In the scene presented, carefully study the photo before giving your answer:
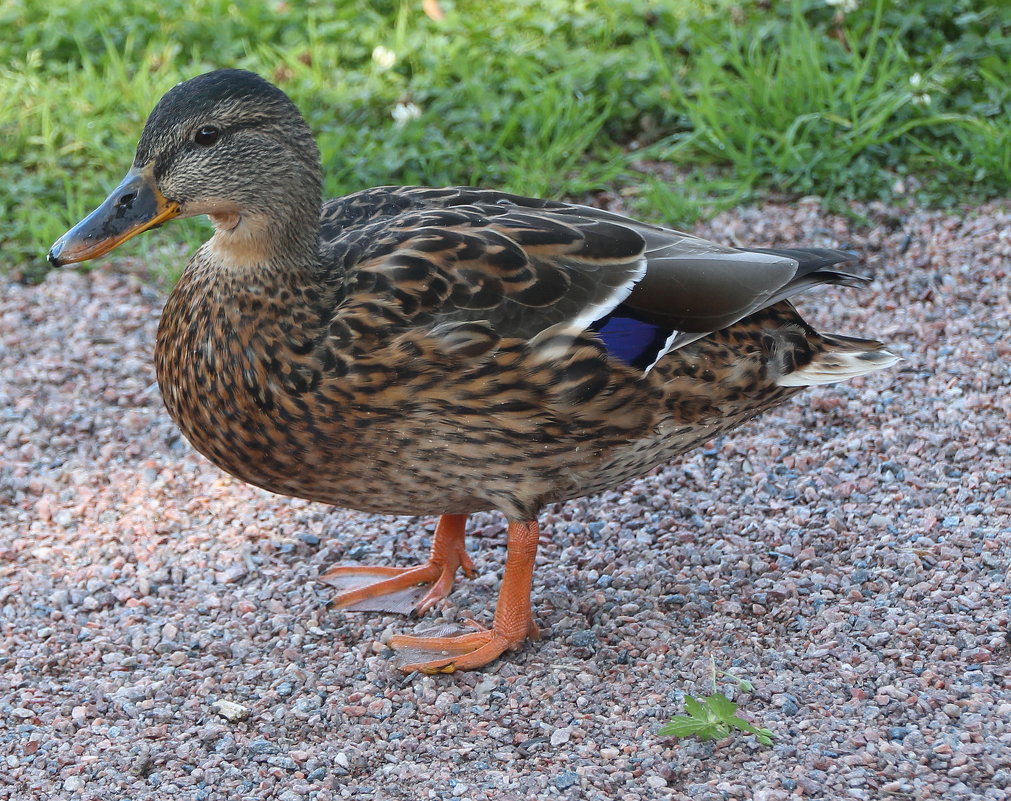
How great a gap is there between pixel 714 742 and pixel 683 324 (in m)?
1.00

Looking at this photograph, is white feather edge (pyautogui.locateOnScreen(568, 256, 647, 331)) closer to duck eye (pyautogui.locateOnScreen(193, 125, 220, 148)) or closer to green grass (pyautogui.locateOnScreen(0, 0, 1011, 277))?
duck eye (pyautogui.locateOnScreen(193, 125, 220, 148))

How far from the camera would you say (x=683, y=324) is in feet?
10.5

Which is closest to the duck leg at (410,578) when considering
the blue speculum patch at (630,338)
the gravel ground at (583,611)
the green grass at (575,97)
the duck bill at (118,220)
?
the gravel ground at (583,611)

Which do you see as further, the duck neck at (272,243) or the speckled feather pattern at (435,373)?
the duck neck at (272,243)

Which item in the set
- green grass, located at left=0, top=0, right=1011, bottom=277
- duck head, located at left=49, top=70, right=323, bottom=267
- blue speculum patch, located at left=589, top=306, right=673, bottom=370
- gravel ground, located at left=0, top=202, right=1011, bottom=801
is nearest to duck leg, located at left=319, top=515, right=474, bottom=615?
gravel ground, located at left=0, top=202, right=1011, bottom=801

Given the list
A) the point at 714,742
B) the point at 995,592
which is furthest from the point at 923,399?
the point at 714,742

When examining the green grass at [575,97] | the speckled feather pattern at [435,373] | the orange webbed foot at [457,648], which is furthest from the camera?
the green grass at [575,97]

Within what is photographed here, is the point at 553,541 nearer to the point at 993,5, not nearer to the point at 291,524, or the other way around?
the point at 291,524

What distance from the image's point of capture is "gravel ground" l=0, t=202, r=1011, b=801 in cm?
286

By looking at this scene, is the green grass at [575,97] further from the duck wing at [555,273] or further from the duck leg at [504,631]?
the duck leg at [504,631]

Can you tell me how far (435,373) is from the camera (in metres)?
3.01

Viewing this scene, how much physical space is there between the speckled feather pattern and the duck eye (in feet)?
1.02

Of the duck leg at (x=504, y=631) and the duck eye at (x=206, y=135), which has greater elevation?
the duck eye at (x=206, y=135)

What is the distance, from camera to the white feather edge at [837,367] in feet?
11.1
